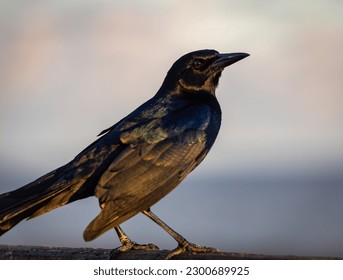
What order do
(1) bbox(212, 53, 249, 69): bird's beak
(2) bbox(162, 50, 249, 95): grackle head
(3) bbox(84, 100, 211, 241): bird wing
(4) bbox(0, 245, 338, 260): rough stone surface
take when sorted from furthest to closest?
1. (2) bbox(162, 50, 249, 95): grackle head
2. (1) bbox(212, 53, 249, 69): bird's beak
3. (3) bbox(84, 100, 211, 241): bird wing
4. (4) bbox(0, 245, 338, 260): rough stone surface

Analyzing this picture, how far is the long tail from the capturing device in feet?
18.5

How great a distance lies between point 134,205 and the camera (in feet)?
18.3

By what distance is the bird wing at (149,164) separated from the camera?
5.55 metres

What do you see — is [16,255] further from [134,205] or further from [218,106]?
[218,106]

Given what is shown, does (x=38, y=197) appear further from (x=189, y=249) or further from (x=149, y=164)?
(x=189, y=249)

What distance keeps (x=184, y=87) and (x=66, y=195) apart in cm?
180

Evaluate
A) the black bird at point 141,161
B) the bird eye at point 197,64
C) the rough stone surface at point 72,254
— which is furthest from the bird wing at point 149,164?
the bird eye at point 197,64

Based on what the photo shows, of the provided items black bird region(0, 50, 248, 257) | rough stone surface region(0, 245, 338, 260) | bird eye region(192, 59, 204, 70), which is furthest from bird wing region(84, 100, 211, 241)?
bird eye region(192, 59, 204, 70)

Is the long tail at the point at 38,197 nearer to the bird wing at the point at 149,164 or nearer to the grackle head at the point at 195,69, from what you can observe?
the bird wing at the point at 149,164

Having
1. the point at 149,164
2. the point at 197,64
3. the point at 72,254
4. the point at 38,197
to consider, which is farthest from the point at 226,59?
the point at 72,254

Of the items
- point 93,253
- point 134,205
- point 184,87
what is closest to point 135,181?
point 134,205

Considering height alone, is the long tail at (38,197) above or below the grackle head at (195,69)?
below

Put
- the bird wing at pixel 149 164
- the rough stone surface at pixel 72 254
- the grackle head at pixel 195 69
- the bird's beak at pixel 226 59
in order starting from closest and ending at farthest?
the rough stone surface at pixel 72 254, the bird wing at pixel 149 164, the bird's beak at pixel 226 59, the grackle head at pixel 195 69

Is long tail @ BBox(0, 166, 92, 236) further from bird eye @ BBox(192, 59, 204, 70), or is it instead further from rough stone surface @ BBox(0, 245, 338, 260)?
bird eye @ BBox(192, 59, 204, 70)
